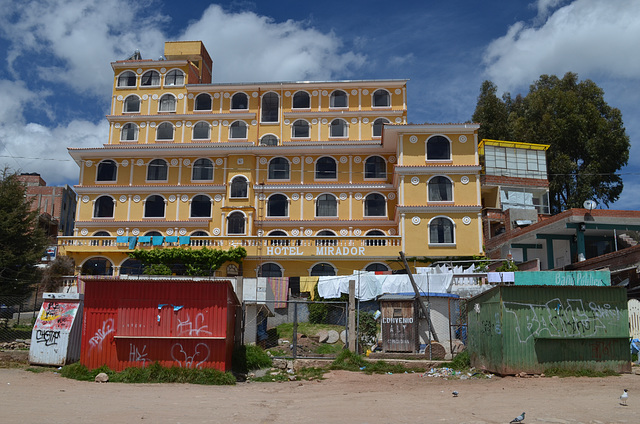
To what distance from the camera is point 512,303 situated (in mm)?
16688

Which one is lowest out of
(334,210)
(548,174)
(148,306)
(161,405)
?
(161,405)

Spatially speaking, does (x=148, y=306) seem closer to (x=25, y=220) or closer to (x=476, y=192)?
(x=25, y=220)

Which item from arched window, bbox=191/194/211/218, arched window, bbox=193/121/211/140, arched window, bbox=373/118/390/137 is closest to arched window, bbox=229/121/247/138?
arched window, bbox=193/121/211/140

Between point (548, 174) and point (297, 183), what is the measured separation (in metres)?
21.3

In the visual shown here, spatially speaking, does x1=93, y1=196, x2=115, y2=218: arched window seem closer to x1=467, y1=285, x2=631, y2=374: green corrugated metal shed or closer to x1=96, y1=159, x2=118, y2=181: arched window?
x1=96, y1=159, x2=118, y2=181: arched window

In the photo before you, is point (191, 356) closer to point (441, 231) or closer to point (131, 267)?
point (131, 267)

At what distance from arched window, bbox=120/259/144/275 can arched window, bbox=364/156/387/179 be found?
1658 cm

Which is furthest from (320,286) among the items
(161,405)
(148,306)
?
(161,405)

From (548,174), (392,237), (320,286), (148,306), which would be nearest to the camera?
(148,306)

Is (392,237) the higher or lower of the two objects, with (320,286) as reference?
higher

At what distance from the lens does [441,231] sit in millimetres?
38281

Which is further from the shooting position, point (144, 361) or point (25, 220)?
point (25, 220)

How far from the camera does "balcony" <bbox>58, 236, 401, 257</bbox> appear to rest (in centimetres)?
3803

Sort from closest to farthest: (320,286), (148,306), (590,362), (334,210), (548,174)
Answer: (590,362), (148,306), (320,286), (334,210), (548,174)
